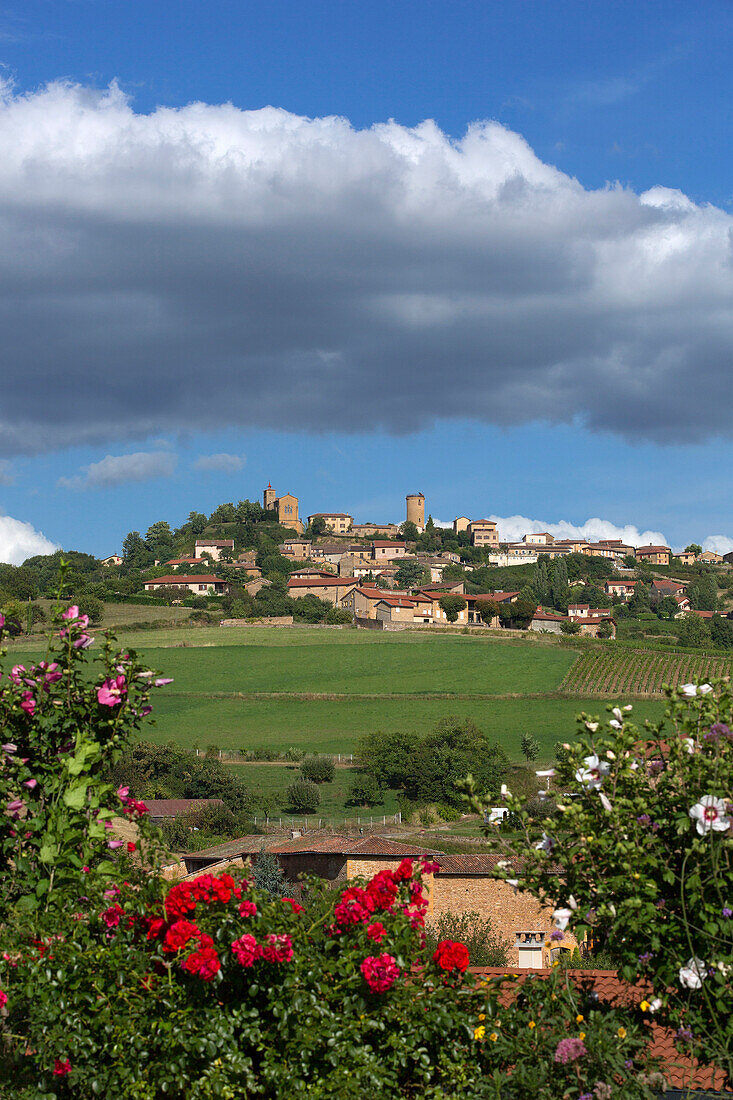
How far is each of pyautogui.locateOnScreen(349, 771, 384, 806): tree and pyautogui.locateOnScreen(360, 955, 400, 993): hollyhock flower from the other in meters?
44.5

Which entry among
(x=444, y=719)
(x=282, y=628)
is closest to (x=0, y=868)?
(x=444, y=719)

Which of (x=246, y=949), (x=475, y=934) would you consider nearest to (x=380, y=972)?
(x=246, y=949)

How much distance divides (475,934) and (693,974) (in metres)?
20.2

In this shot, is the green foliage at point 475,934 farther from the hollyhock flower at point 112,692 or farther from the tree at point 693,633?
the tree at point 693,633

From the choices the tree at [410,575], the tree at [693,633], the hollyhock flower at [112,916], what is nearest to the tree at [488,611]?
the tree at [693,633]

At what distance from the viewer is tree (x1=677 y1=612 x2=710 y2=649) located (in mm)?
90688

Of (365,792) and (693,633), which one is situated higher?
(693,633)

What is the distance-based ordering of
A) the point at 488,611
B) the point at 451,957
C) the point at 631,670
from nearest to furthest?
the point at 451,957 → the point at 631,670 → the point at 488,611

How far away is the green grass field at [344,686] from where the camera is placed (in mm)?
58469

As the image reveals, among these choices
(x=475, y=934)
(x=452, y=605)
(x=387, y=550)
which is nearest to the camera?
(x=475, y=934)

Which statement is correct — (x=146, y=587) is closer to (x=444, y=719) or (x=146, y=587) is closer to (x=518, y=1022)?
(x=444, y=719)

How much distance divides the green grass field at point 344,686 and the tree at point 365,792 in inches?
219

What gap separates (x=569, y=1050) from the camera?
4535 mm

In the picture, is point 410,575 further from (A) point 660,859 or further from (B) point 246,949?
(B) point 246,949
